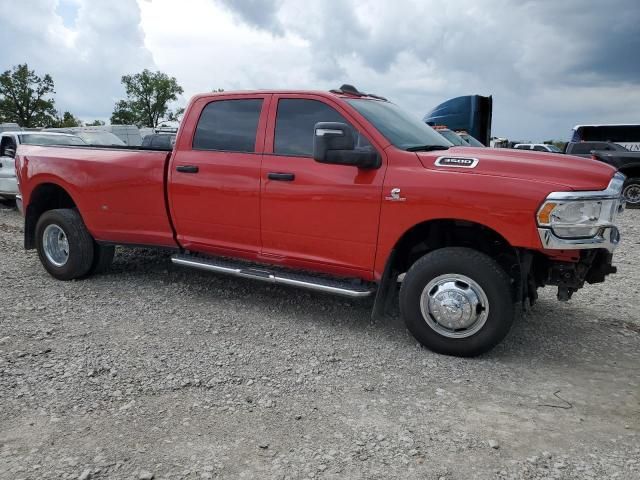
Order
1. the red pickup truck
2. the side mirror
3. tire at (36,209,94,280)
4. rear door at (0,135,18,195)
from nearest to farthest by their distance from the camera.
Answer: the red pickup truck → the side mirror → tire at (36,209,94,280) → rear door at (0,135,18,195)

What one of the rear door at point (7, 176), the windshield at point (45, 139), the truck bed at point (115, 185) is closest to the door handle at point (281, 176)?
the truck bed at point (115, 185)

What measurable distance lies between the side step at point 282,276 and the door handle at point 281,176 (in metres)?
0.78

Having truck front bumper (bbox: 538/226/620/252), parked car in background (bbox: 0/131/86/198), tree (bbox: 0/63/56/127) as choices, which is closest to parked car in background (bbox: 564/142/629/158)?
parked car in background (bbox: 0/131/86/198)

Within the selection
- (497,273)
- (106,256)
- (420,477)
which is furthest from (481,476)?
(106,256)

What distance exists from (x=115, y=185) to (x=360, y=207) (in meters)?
2.62

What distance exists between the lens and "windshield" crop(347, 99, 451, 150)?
429cm

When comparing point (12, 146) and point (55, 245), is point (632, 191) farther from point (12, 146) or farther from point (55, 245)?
point (12, 146)

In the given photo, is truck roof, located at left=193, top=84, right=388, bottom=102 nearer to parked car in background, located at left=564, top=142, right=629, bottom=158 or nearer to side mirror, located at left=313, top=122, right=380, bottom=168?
side mirror, located at left=313, top=122, right=380, bottom=168

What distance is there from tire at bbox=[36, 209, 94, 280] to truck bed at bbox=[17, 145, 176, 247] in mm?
177

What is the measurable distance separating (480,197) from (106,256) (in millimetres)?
4168

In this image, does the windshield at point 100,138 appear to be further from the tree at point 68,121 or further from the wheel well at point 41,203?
the tree at point 68,121

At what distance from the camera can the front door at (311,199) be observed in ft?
13.5

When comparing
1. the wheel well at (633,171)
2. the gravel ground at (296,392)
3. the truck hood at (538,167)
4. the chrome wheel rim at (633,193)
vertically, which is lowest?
the gravel ground at (296,392)

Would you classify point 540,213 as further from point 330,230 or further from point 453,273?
point 330,230
